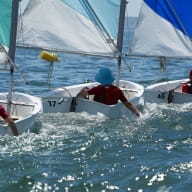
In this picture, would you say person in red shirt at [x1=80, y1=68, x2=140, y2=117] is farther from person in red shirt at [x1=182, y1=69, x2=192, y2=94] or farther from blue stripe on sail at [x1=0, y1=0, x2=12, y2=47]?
person in red shirt at [x1=182, y1=69, x2=192, y2=94]

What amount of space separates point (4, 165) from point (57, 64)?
17814 millimetres

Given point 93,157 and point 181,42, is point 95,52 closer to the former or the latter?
point 181,42

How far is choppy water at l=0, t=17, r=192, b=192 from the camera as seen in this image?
8.27 metres

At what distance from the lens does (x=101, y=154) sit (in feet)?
31.4

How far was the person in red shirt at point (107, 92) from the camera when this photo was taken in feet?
40.1

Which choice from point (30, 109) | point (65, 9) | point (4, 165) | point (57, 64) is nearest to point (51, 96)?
point (30, 109)

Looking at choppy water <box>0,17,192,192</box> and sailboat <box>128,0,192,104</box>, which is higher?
sailboat <box>128,0,192,104</box>

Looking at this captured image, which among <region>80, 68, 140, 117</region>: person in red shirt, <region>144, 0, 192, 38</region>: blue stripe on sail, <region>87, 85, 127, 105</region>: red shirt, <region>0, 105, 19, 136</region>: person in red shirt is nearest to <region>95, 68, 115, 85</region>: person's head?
<region>80, 68, 140, 117</region>: person in red shirt

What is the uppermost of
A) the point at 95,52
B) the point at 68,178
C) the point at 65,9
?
the point at 65,9

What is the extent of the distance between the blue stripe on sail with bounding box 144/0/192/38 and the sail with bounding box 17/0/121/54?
5.74 ft

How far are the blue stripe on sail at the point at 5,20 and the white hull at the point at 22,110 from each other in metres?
1.22

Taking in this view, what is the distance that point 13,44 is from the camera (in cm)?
1102

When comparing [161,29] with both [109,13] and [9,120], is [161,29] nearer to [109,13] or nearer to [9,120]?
[109,13]

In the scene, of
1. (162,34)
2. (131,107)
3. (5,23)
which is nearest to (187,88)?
(162,34)
